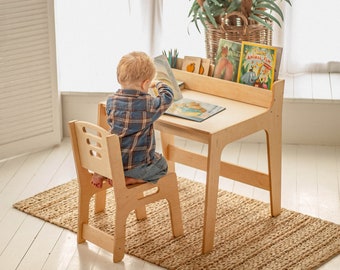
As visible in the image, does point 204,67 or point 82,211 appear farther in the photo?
point 204,67

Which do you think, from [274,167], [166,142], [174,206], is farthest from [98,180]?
[274,167]

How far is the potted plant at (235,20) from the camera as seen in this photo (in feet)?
13.5

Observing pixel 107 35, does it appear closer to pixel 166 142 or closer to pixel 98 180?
pixel 166 142

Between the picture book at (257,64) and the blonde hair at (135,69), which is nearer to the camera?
the blonde hair at (135,69)

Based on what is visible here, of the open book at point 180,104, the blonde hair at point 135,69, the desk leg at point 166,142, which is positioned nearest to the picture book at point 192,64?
the open book at point 180,104

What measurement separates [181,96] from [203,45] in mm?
1389

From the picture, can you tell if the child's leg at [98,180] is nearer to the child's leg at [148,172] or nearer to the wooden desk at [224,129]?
the child's leg at [148,172]

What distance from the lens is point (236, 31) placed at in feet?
13.6

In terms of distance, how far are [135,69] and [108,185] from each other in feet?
1.79

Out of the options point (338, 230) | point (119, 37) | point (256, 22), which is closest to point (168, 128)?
point (338, 230)

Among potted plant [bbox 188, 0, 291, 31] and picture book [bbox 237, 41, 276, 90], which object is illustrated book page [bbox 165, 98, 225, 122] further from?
potted plant [bbox 188, 0, 291, 31]

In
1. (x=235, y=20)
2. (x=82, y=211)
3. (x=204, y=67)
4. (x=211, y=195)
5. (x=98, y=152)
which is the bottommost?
(x=82, y=211)

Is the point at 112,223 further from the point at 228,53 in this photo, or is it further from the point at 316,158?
the point at 316,158

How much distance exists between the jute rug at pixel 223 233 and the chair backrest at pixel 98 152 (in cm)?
37
